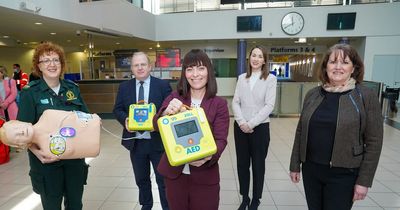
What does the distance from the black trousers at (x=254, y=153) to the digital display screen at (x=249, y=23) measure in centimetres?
761

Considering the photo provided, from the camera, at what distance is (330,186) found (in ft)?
4.91

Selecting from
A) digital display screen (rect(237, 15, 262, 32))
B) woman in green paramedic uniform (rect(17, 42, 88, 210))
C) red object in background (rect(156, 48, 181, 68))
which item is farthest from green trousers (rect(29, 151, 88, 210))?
digital display screen (rect(237, 15, 262, 32))

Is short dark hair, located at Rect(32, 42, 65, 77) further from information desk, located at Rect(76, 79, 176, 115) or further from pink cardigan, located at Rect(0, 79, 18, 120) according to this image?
information desk, located at Rect(76, 79, 176, 115)

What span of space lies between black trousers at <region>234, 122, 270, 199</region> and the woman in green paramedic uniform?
137 centimetres

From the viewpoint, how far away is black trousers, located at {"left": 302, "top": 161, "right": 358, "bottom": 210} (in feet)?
4.82

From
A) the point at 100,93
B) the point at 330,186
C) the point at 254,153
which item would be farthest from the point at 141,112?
the point at 100,93

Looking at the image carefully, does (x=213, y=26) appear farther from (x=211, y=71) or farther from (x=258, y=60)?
(x=211, y=71)

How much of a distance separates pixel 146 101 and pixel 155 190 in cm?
131

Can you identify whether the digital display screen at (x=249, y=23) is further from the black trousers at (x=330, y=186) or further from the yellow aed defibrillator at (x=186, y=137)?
the yellow aed defibrillator at (x=186, y=137)

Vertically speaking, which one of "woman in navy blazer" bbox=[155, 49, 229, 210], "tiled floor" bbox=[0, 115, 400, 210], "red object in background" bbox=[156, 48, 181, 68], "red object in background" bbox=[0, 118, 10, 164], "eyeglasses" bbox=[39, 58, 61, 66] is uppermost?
"red object in background" bbox=[156, 48, 181, 68]

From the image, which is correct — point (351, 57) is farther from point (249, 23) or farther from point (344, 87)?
point (249, 23)

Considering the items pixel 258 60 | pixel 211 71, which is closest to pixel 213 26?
pixel 258 60

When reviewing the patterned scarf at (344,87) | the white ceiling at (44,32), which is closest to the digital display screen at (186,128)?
the patterned scarf at (344,87)

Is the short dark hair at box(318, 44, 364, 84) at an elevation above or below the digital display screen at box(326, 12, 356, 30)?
below
